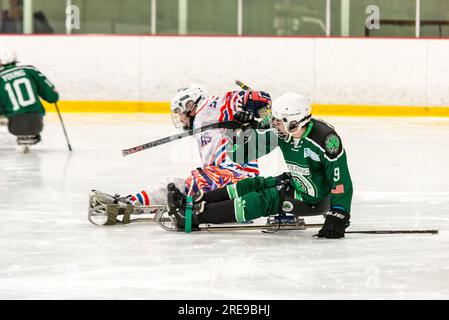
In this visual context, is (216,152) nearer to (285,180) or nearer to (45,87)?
(285,180)

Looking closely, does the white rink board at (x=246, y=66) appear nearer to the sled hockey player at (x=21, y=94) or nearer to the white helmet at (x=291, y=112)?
the sled hockey player at (x=21, y=94)

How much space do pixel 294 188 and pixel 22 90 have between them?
5.04 metres

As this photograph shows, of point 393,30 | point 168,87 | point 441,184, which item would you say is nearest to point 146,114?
point 168,87

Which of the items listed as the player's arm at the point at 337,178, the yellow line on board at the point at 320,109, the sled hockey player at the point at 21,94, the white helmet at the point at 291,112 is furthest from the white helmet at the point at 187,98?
the yellow line on board at the point at 320,109

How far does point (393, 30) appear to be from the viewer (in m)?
14.5

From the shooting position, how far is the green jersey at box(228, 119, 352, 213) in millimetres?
5078

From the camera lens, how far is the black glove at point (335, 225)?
16.7ft

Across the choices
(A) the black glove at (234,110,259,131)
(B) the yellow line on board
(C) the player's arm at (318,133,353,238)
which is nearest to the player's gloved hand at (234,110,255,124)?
(A) the black glove at (234,110,259,131)

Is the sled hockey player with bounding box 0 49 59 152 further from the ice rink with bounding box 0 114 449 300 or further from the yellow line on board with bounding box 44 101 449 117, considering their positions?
the yellow line on board with bounding box 44 101 449 117

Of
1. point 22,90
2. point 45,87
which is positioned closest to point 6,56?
point 22,90

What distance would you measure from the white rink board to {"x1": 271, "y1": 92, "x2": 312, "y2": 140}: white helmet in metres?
8.76

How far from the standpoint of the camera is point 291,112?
5094 mm

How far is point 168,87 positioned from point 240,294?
10208 millimetres
